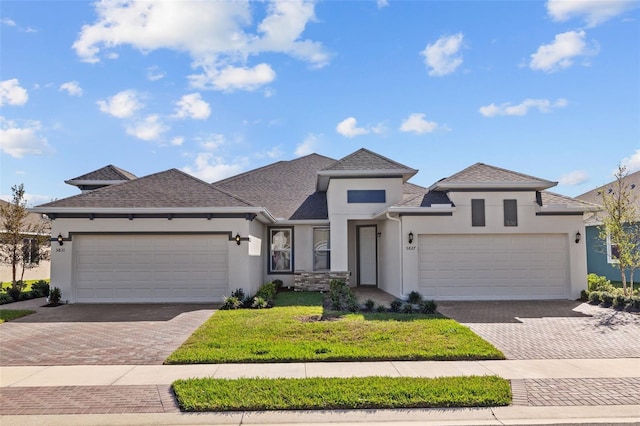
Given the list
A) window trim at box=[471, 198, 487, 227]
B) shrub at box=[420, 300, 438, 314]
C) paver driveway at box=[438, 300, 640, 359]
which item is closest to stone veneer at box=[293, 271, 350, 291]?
paver driveway at box=[438, 300, 640, 359]

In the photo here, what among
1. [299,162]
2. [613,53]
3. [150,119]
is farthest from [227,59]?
[613,53]

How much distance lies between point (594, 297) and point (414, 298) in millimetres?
5642

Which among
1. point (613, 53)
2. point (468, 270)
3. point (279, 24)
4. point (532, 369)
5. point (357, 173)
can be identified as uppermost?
point (279, 24)

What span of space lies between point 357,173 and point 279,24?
21.1 ft

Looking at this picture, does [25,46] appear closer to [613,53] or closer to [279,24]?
[279,24]

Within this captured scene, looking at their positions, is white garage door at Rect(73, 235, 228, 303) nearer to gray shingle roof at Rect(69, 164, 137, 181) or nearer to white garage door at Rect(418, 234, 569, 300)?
gray shingle roof at Rect(69, 164, 137, 181)

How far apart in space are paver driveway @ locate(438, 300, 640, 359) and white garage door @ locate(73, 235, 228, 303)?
7.35m

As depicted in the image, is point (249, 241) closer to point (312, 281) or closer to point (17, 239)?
point (312, 281)

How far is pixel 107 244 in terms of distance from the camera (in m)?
13.9

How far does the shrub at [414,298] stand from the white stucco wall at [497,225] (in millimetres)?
517

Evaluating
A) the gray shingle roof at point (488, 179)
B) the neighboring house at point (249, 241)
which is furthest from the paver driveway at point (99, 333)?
the gray shingle roof at point (488, 179)

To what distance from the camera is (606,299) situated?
41.8 feet

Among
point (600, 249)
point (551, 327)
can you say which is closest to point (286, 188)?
point (551, 327)

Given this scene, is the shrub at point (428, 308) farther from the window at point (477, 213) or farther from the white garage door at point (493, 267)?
the window at point (477, 213)
